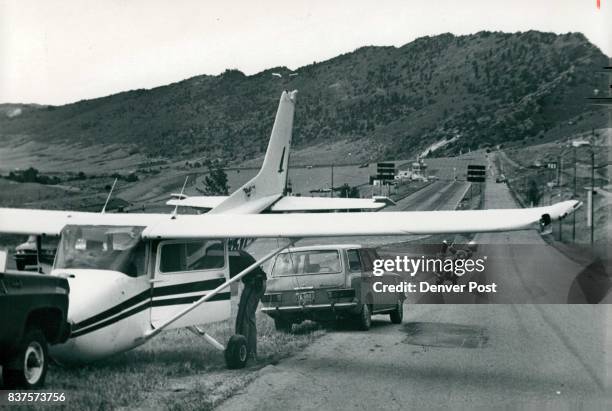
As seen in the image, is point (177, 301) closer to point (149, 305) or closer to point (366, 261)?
point (149, 305)

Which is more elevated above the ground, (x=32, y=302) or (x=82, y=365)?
(x=32, y=302)

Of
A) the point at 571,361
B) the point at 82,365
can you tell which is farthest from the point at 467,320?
the point at 82,365

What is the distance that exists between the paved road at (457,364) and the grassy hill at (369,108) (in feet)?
16.1

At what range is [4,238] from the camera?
16.7 m

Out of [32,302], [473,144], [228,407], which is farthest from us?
[473,144]

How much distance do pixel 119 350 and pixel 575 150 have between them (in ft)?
44.5

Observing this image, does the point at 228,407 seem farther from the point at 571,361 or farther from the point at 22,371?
the point at 571,361

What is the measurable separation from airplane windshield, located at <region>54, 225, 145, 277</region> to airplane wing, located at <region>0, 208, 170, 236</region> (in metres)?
0.13

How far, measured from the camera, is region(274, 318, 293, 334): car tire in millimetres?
14344

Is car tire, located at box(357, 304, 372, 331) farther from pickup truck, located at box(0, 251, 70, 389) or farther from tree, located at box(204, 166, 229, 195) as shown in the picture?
pickup truck, located at box(0, 251, 70, 389)

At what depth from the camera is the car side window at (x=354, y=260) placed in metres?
14.2

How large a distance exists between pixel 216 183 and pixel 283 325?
5793 mm

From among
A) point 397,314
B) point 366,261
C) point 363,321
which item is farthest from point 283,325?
point 397,314

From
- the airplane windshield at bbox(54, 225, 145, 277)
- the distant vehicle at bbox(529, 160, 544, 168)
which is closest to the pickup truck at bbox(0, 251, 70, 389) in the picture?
the airplane windshield at bbox(54, 225, 145, 277)
